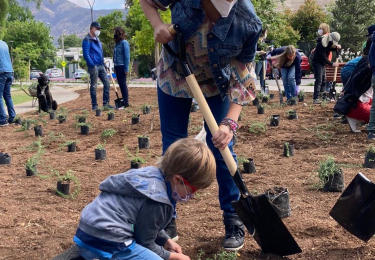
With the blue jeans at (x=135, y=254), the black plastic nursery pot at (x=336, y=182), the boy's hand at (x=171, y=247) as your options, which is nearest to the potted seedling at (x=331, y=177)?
the black plastic nursery pot at (x=336, y=182)

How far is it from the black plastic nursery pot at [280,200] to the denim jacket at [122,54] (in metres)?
7.94

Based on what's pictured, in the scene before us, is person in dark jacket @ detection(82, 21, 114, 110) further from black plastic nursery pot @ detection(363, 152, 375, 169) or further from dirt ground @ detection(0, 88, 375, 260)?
black plastic nursery pot @ detection(363, 152, 375, 169)

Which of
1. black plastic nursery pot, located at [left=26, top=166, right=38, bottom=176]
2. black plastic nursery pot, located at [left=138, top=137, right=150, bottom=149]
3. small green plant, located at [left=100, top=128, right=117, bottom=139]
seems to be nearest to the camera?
black plastic nursery pot, located at [left=26, top=166, right=38, bottom=176]

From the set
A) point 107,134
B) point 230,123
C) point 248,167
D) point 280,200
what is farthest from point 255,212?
point 107,134

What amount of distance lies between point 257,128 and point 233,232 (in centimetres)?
421

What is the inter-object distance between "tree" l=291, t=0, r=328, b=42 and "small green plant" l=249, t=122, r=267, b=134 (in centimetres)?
2550

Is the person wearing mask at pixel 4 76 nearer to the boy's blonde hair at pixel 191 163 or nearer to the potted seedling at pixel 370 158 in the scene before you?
the potted seedling at pixel 370 158

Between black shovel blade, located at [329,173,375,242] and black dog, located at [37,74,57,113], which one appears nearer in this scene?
black shovel blade, located at [329,173,375,242]

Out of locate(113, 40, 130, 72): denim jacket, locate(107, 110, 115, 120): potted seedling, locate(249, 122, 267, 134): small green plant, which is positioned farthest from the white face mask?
locate(113, 40, 130, 72): denim jacket

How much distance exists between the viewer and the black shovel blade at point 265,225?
2.63 meters

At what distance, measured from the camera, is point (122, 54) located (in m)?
10.8

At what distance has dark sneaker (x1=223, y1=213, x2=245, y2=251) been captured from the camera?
112 inches

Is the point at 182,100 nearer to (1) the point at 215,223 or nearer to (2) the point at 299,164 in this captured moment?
(1) the point at 215,223

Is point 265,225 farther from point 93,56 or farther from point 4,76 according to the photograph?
point 93,56
